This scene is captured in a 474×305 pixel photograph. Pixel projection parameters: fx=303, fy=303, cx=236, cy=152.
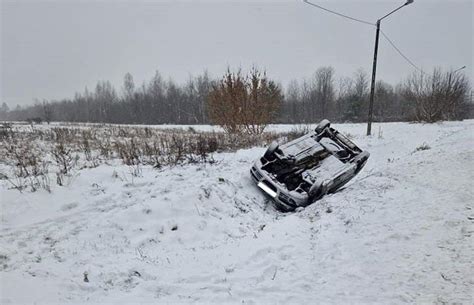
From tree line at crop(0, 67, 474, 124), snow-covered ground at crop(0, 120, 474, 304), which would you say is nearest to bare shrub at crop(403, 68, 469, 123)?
tree line at crop(0, 67, 474, 124)

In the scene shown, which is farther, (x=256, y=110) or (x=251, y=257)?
(x=256, y=110)

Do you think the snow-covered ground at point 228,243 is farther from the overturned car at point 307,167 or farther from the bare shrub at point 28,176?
the overturned car at point 307,167

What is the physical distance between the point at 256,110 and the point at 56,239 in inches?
476

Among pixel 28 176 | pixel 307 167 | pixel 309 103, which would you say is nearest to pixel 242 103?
pixel 307 167

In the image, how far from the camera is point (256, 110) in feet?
50.8

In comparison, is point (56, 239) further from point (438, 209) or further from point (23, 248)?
point (438, 209)

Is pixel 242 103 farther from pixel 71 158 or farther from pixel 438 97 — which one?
pixel 438 97

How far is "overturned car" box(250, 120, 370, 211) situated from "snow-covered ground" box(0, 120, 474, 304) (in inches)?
15.2

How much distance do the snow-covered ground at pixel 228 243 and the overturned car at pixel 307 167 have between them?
0.39 meters

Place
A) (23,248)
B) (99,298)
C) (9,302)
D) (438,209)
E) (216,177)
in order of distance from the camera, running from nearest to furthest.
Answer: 1. (9,302)
2. (99,298)
3. (23,248)
4. (438,209)
5. (216,177)

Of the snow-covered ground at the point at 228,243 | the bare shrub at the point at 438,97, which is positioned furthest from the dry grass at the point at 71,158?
the bare shrub at the point at 438,97

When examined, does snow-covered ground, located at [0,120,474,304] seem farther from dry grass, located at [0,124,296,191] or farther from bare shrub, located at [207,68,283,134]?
bare shrub, located at [207,68,283,134]

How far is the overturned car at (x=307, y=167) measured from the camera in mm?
6305

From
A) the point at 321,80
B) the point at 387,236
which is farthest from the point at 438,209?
the point at 321,80
